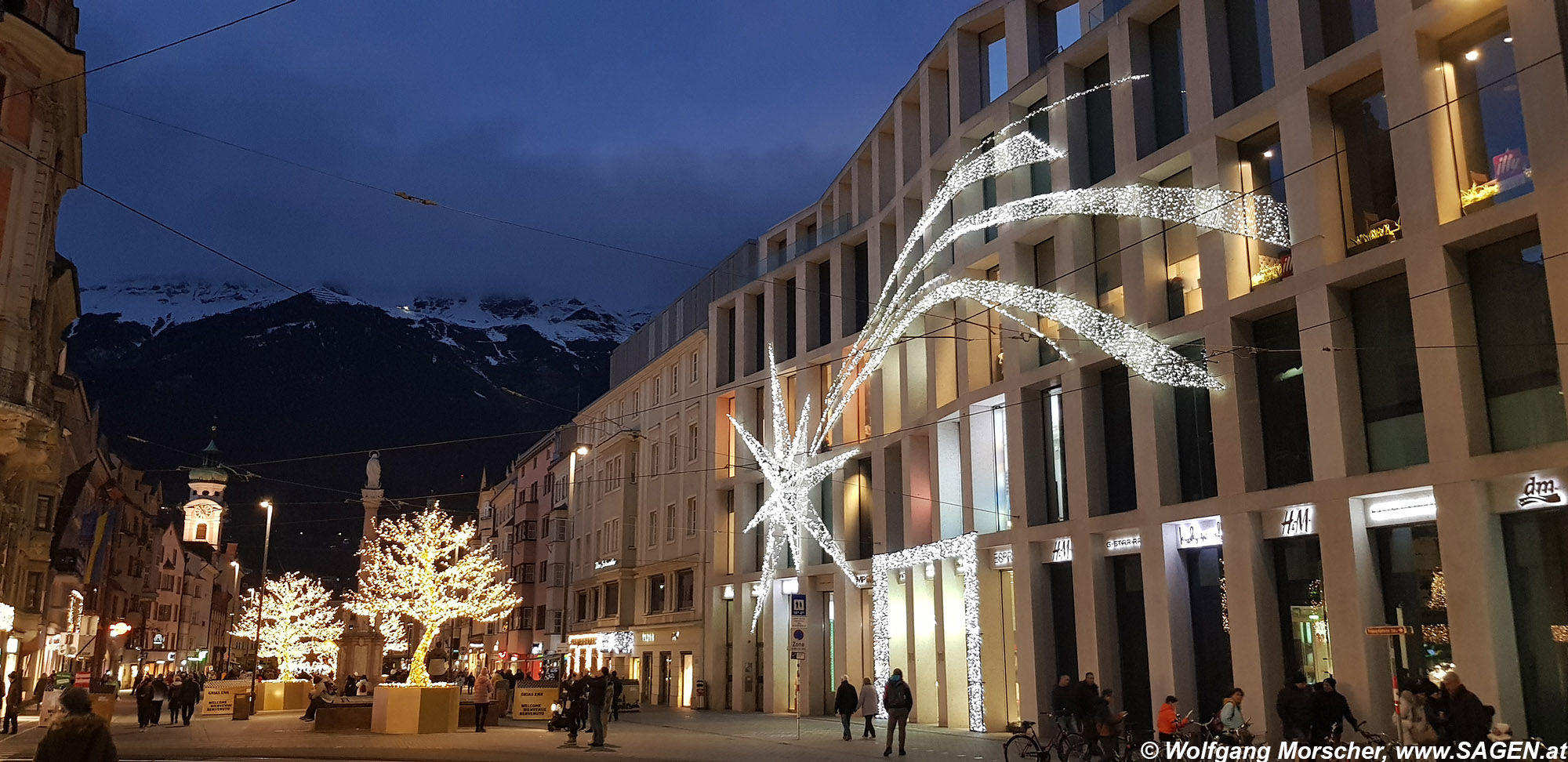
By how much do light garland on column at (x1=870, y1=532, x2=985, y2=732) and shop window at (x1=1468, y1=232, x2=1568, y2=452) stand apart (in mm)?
14006

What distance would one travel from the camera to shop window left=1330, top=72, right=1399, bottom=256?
21297mm

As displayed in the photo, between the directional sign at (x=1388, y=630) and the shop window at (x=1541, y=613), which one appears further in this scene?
the directional sign at (x=1388, y=630)

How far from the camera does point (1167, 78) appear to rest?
26625 millimetres

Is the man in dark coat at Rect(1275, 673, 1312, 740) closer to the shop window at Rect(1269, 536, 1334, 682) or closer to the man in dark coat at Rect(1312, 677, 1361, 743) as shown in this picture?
the man in dark coat at Rect(1312, 677, 1361, 743)

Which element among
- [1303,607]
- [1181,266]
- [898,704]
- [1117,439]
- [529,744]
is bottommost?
[529,744]

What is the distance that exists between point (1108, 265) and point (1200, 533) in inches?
268

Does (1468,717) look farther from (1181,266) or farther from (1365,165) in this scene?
(1181,266)

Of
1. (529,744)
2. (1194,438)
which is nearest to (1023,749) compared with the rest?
(1194,438)

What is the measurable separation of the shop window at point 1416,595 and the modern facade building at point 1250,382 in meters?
0.05

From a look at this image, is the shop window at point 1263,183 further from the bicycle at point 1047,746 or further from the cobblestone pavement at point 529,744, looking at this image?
the cobblestone pavement at point 529,744

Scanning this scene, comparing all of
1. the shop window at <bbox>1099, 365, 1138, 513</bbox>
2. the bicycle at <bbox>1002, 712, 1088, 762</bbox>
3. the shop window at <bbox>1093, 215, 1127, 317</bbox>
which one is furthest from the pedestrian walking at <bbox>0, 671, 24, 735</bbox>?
the shop window at <bbox>1093, 215, 1127, 317</bbox>

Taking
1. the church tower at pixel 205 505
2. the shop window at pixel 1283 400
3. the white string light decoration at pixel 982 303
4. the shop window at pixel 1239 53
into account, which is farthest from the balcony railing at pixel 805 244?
the church tower at pixel 205 505

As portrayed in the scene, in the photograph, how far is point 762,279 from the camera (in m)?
46.7

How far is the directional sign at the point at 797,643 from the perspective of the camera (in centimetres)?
2558
